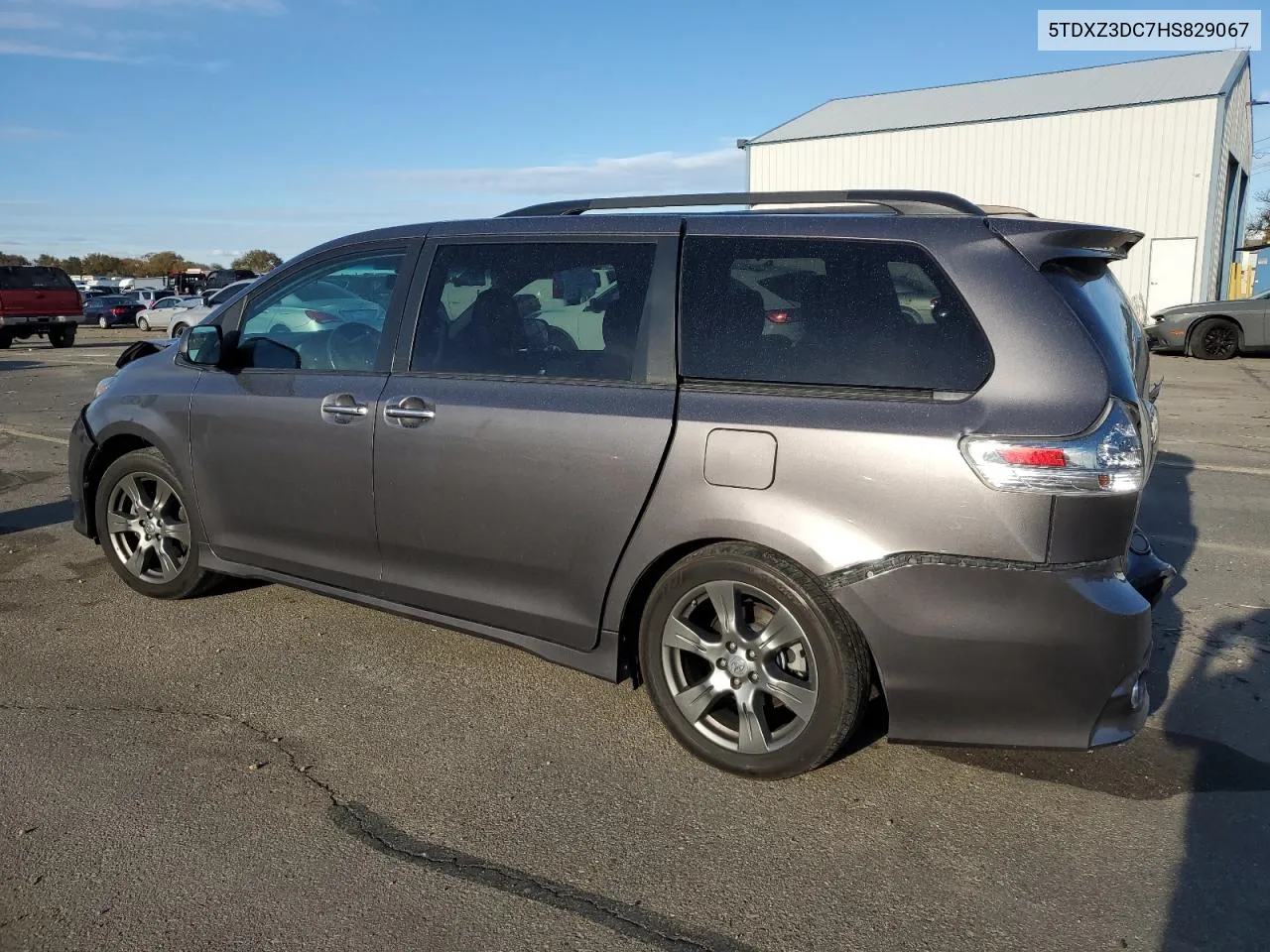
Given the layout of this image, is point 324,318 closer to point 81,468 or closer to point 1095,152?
point 81,468

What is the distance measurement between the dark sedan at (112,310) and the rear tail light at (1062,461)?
43865mm

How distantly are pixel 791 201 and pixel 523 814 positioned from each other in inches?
90.7

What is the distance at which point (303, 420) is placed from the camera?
4.25 meters

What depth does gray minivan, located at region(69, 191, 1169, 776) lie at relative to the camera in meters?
2.96

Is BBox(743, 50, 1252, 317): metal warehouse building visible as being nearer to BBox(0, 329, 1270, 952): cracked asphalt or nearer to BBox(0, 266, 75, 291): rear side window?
BBox(0, 266, 75, 291): rear side window

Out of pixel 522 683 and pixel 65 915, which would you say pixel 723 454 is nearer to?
pixel 522 683

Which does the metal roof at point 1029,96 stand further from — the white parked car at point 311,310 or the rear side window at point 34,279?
the white parked car at point 311,310

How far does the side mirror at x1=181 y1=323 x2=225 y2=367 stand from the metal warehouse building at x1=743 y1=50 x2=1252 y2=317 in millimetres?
25775

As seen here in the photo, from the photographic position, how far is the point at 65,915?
105 inches

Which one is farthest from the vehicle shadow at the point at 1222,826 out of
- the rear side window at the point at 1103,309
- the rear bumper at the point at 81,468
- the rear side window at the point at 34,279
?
the rear side window at the point at 34,279

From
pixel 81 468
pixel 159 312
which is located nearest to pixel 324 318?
pixel 81 468

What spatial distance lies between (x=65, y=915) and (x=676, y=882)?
155 centimetres

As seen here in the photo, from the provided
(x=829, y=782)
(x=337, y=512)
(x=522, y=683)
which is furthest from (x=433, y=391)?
(x=829, y=782)

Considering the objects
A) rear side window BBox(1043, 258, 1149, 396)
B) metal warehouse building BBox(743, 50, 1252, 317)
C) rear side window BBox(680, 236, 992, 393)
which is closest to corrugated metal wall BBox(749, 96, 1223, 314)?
metal warehouse building BBox(743, 50, 1252, 317)
